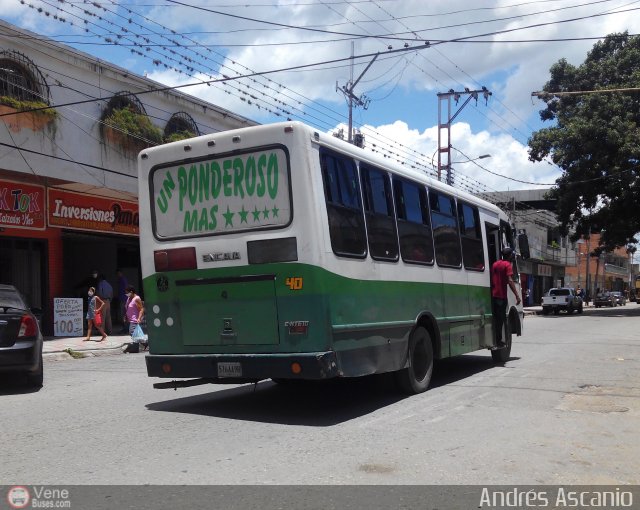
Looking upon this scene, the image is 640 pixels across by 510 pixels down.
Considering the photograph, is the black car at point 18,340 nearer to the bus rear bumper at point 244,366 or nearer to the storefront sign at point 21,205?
the bus rear bumper at point 244,366

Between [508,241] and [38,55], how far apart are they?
13220 millimetres

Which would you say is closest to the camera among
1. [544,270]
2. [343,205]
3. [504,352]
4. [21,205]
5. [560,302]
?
[343,205]

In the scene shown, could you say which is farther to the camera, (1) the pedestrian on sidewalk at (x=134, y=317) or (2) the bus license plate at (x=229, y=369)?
(1) the pedestrian on sidewalk at (x=134, y=317)

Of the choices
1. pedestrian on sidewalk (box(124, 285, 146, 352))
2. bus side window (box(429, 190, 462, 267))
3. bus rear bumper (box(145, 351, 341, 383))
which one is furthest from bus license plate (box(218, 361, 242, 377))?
pedestrian on sidewalk (box(124, 285, 146, 352))

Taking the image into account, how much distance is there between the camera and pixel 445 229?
31.4 feet

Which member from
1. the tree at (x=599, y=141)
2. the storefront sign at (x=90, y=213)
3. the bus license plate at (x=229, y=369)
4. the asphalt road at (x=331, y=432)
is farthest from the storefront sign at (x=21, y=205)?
the tree at (x=599, y=141)

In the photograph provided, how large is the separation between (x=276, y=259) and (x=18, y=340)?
4.51 meters

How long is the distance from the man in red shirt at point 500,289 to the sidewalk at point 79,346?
29.7 ft

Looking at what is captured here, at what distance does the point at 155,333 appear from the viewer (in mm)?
7605

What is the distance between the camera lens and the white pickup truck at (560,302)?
127 ft
